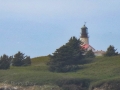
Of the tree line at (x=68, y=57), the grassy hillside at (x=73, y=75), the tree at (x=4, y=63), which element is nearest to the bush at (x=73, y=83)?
the grassy hillside at (x=73, y=75)

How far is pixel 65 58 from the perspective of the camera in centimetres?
7069

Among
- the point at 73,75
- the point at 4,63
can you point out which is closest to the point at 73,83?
the point at 73,75

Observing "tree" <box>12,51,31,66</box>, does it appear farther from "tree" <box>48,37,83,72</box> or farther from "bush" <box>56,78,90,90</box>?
"bush" <box>56,78,90,90</box>

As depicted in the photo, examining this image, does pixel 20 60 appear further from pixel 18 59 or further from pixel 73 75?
pixel 73 75

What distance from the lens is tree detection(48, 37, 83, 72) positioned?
68688 mm

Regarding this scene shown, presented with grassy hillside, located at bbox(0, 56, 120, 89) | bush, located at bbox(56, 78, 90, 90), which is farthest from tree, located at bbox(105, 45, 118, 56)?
bush, located at bbox(56, 78, 90, 90)

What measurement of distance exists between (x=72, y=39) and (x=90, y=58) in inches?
170

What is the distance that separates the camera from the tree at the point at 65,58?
68688 millimetres

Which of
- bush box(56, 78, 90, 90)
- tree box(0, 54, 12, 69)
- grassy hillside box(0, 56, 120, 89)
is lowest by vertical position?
bush box(56, 78, 90, 90)

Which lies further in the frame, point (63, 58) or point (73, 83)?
point (63, 58)

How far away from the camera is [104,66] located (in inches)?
2628

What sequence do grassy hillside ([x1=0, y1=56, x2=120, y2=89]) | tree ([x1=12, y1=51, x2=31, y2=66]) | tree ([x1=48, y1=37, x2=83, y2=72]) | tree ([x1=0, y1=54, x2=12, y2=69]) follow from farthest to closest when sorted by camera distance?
tree ([x1=12, y1=51, x2=31, y2=66]), tree ([x1=0, y1=54, x2=12, y2=69]), tree ([x1=48, y1=37, x2=83, y2=72]), grassy hillside ([x1=0, y1=56, x2=120, y2=89])

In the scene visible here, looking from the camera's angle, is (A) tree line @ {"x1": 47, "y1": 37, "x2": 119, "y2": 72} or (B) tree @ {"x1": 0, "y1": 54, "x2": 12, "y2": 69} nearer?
(A) tree line @ {"x1": 47, "y1": 37, "x2": 119, "y2": 72}

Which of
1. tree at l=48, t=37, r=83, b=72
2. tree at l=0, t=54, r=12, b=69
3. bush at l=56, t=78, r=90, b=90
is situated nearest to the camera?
bush at l=56, t=78, r=90, b=90
